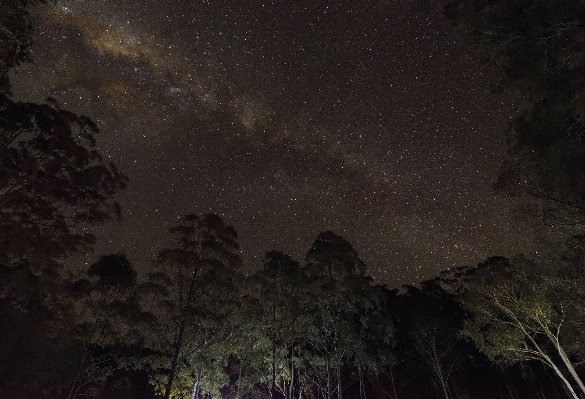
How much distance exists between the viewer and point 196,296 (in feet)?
59.9

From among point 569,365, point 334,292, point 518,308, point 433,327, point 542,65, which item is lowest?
point 569,365

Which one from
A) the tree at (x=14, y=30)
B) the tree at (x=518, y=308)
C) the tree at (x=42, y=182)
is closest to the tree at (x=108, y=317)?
the tree at (x=42, y=182)

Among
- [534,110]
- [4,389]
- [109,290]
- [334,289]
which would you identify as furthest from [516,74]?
[4,389]

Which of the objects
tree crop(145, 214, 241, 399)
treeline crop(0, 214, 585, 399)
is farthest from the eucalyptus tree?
tree crop(145, 214, 241, 399)

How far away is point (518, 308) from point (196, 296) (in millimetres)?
18283

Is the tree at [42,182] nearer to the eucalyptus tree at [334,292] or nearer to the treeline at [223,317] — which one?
the treeline at [223,317]

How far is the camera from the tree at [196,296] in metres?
17.6

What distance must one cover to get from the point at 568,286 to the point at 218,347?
1851cm

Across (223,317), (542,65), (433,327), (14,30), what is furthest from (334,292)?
(14,30)

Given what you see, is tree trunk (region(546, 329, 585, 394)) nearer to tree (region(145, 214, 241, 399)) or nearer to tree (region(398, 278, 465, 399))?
tree (region(398, 278, 465, 399))

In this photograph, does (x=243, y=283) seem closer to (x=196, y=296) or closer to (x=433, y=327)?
Result: (x=196, y=296)

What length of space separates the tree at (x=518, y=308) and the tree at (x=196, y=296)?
52.2 feet

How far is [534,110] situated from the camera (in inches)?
308

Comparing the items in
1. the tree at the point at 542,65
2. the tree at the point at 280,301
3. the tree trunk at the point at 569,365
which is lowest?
the tree trunk at the point at 569,365
